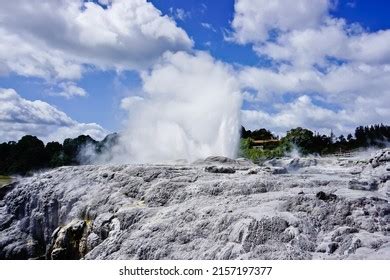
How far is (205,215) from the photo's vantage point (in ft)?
40.4

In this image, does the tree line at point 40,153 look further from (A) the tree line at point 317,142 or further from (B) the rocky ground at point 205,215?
(B) the rocky ground at point 205,215

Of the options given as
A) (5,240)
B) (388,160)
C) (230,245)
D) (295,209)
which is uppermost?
(388,160)

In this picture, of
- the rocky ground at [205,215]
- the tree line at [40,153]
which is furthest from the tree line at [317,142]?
the rocky ground at [205,215]

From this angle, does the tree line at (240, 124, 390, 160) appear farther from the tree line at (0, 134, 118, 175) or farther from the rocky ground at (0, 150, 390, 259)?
the rocky ground at (0, 150, 390, 259)

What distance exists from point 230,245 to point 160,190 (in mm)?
4536

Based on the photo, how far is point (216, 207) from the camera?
41.2 feet

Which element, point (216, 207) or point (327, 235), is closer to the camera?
point (327, 235)

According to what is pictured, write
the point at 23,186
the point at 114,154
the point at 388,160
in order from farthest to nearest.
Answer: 1. the point at 114,154
2. the point at 23,186
3. the point at 388,160

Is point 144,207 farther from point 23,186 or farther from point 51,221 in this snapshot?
point 23,186

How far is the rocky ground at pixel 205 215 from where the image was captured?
10617mm

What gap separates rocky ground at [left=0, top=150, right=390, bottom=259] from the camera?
10.6 metres

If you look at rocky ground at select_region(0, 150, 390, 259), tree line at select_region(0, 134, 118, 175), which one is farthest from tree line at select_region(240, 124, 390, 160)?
rocky ground at select_region(0, 150, 390, 259)

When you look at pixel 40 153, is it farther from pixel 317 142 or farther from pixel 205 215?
pixel 205 215
